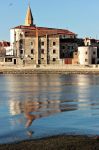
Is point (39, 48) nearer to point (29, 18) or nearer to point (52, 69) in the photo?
point (52, 69)

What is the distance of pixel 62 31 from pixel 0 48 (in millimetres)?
25363

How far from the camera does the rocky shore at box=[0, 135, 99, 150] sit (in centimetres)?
1596

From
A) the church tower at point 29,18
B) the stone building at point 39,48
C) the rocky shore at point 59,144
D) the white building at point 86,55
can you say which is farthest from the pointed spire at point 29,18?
the rocky shore at point 59,144

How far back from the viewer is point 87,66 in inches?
5084

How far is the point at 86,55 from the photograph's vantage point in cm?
13150

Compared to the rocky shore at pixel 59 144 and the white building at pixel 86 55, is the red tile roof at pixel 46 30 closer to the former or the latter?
the white building at pixel 86 55

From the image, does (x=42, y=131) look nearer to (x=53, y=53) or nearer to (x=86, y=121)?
(x=86, y=121)

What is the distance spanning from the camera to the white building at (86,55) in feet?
431

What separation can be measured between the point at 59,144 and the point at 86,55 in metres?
116

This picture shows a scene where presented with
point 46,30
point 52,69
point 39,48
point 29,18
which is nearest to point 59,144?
point 52,69

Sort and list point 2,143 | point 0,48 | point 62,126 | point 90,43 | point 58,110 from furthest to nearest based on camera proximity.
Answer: point 0,48
point 90,43
point 58,110
point 62,126
point 2,143

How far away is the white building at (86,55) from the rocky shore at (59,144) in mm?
113774

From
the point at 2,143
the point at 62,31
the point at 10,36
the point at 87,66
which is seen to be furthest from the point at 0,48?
the point at 2,143

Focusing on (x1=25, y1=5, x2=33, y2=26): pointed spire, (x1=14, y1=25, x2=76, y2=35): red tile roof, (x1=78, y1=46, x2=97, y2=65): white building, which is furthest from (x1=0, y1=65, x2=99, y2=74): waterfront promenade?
(x1=25, y1=5, x2=33, y2=26): pointed spire
